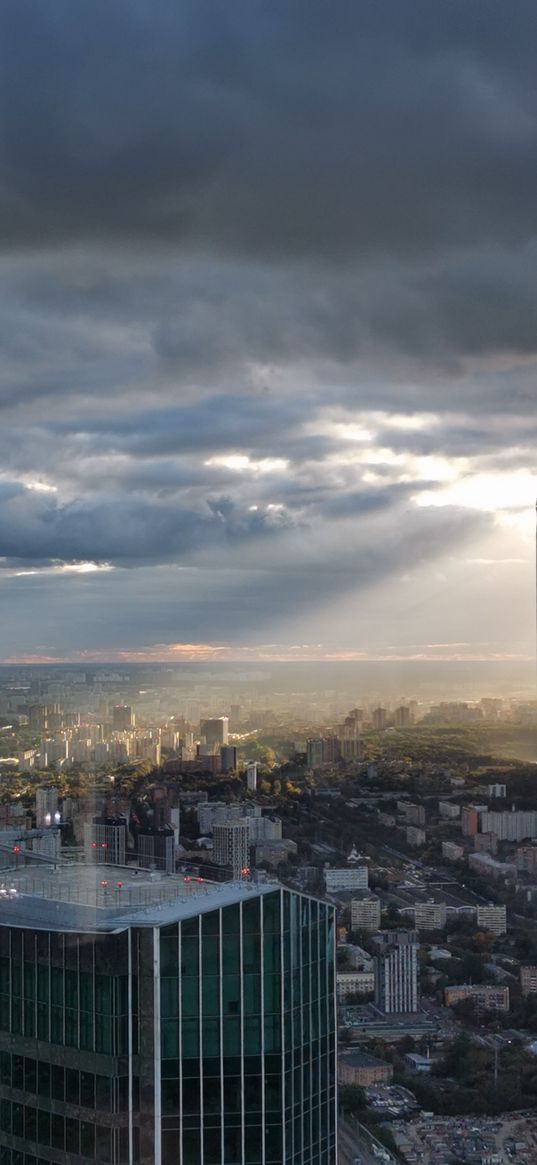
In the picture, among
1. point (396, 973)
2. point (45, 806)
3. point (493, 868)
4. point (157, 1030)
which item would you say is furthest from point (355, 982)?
point (157, 1030)

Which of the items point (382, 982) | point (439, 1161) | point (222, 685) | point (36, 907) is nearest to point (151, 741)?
point (222, 685)

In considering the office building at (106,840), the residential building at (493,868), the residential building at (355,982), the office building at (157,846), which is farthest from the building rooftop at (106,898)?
the residential building at (493,868)

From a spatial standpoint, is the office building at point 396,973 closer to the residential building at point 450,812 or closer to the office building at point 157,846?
the office building at point 157,846

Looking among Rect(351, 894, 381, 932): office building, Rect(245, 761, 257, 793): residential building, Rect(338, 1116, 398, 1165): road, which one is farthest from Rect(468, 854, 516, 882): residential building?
Rect(338, 1116, 398, 1165): road

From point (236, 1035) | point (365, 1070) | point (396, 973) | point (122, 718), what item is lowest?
point (365, 1070)

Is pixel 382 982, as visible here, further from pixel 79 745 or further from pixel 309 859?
pixel 79 745

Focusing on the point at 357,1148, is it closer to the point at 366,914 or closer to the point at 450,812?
the point at 366,914

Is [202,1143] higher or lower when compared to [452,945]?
higher
